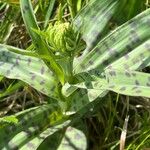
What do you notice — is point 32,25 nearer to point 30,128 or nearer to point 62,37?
point 62,37

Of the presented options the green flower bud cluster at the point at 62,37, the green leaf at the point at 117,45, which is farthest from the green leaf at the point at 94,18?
the green flower bud cluster at the point at 62,37

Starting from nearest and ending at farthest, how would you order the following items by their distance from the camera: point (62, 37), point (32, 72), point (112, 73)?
point (62, 37), point (112, 73), point (32, 72)

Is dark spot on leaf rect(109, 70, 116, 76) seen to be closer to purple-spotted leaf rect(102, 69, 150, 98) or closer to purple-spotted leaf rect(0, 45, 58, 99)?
→ purple-spotted leaf rect(102, 69, 150, 98)

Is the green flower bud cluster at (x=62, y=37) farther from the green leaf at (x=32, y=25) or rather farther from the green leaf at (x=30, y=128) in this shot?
the green leaf at (x=30, y=128)

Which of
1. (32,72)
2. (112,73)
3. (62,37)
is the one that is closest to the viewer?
(62,37)

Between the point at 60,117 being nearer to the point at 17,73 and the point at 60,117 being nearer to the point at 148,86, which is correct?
the point at 17,73

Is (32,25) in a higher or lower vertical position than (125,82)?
higher

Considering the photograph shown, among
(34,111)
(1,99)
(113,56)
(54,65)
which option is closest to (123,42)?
(113,56)

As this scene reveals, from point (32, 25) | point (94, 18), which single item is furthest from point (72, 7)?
point (32, 25)
